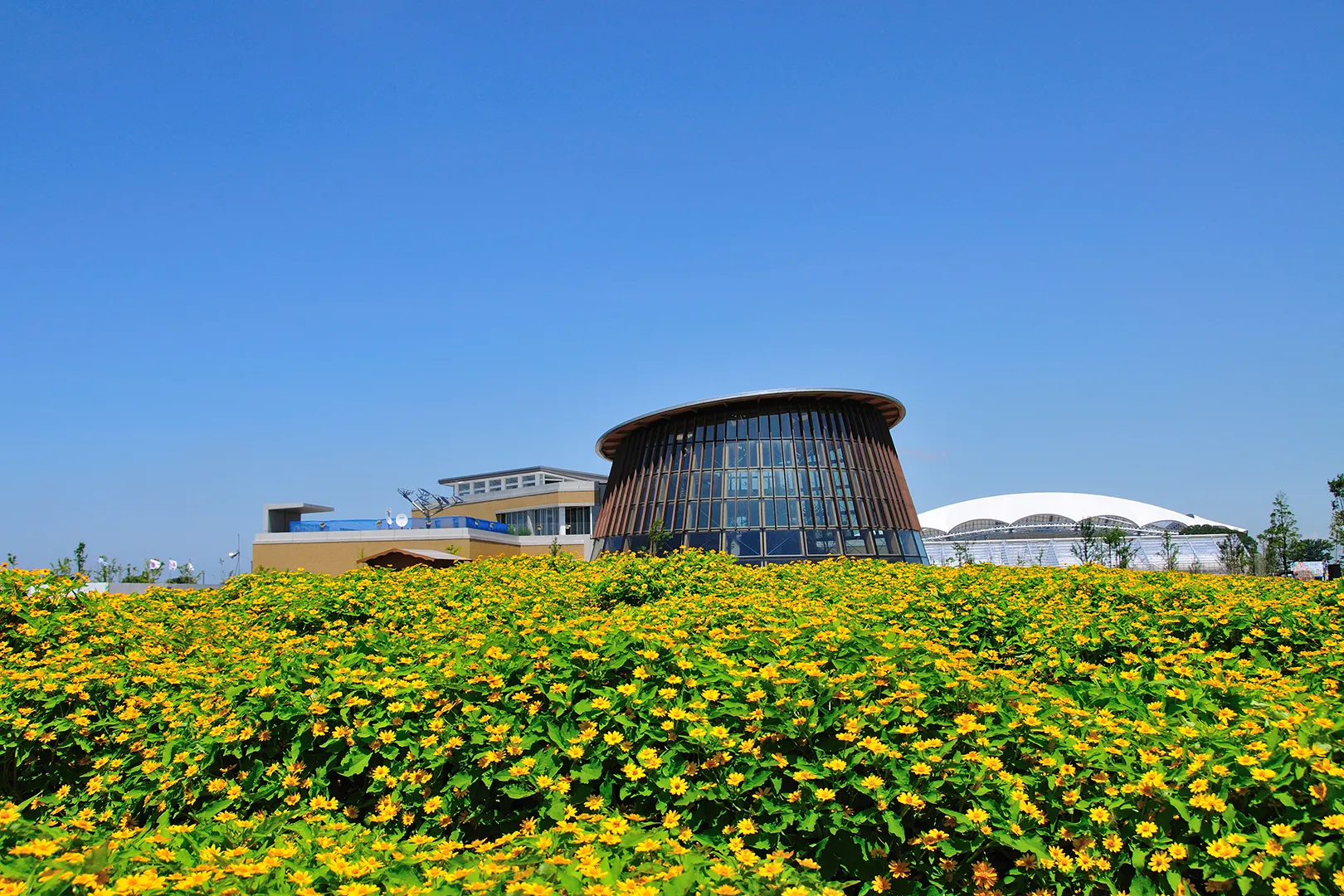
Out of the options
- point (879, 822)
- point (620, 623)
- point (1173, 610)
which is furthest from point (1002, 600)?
point (879, 822)

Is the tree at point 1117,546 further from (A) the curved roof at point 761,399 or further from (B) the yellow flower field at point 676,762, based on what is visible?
(B) the yellow flower field at point 676,762

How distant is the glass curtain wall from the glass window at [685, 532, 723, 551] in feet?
0.15

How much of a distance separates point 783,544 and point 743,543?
5.40ft

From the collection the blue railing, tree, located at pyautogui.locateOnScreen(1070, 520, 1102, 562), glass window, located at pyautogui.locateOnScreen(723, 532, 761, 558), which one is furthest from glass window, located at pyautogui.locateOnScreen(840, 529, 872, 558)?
tree, located at pyautogui.locateOnScreen(1070, 520, 1102, 562)

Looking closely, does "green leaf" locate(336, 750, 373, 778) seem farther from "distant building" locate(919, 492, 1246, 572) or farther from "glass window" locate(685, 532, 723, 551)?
"distant building" locate(919, 492, 1246, 572)

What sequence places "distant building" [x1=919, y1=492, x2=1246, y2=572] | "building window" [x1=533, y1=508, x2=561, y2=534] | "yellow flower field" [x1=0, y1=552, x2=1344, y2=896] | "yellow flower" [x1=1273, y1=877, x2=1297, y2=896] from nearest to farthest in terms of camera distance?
"yellow flower" [x1=1273, y1=877, x2=1297, y2=896] → "yellow flower field" [x1=0, y1=552, x2=1344, y2=896] → "building window" [x1=533, y1=508, x2=561, y2=534] → "distant building" [x1=919, y1=492, x2=1246, y2=572]

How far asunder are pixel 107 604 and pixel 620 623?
6.21 metres

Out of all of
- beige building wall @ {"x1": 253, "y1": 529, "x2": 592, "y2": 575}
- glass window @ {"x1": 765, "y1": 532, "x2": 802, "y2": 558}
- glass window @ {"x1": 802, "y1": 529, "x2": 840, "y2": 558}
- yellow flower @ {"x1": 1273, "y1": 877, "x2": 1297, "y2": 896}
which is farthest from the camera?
beige building wall @ {"x1": 253, "y1": 529, "x2": 592, "y2": 575}

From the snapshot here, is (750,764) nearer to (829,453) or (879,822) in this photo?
(879,822)

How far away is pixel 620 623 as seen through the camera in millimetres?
5074

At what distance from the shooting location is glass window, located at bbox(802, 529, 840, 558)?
34.0 meters

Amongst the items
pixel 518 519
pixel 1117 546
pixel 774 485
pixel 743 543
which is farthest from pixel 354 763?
pixel 1117 546

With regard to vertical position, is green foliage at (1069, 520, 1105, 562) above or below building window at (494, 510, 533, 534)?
below

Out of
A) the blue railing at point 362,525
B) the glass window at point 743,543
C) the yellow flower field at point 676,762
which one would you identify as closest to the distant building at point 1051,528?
the glass window at point 743,543
